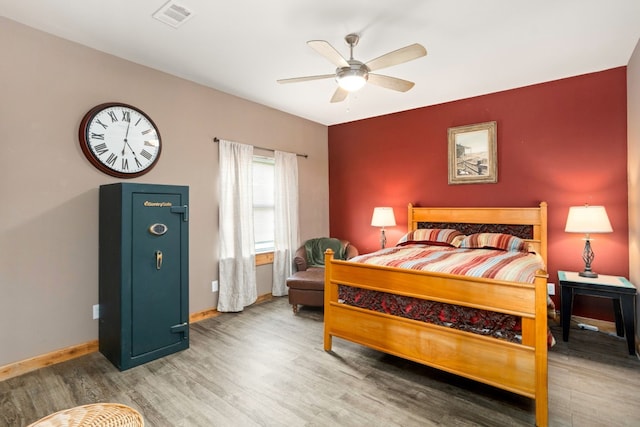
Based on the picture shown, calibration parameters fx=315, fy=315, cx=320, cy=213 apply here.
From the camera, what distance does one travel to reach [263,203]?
4.45 m

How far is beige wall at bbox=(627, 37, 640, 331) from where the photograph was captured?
2818 mm

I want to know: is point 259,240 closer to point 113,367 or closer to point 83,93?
point 113,367

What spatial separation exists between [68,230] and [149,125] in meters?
1.22

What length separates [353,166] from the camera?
5293 millimetres

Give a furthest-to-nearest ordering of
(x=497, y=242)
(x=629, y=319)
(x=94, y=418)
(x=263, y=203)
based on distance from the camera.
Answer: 1. (x=263, y=203)
2. (x=497, y=242)
3. (x=629, y=319)
4. (x=94, y=418)

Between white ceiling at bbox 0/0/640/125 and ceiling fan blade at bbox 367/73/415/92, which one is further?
ceiling fan blade at bbox 367/73/415/92

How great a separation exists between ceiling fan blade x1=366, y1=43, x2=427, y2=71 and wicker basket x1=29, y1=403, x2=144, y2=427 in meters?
2.47

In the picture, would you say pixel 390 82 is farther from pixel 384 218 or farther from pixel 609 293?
pixel 609 293

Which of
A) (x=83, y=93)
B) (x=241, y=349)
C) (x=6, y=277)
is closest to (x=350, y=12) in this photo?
(x=83, y=93)

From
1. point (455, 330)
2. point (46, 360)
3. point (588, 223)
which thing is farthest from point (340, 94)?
point (46, 360)

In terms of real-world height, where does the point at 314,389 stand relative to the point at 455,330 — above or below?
below

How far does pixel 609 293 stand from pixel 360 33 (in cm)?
318

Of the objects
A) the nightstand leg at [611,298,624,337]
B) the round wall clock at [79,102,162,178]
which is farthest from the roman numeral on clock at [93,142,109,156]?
the nightstand leg at [611,298,624,337]

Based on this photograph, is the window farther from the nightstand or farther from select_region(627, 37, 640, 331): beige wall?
select_region(627, 37, 640, 331): beige wall
